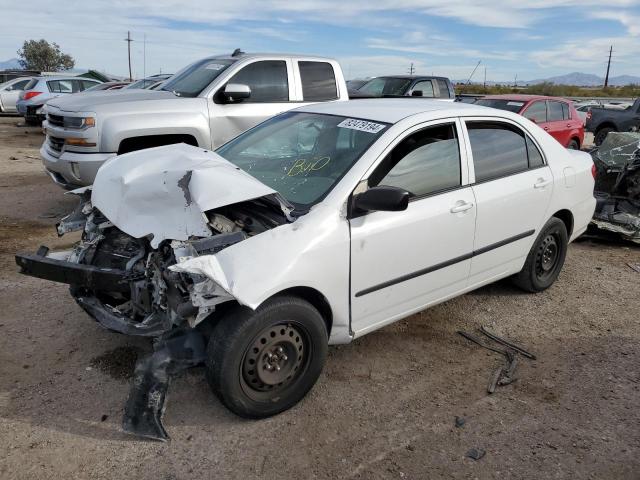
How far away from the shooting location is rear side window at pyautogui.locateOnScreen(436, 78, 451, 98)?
40.7 feet

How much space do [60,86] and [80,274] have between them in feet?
56.7

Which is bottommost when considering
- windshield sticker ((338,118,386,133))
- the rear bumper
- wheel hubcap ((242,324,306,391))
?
wheel hubcap ((242,324,306,391))

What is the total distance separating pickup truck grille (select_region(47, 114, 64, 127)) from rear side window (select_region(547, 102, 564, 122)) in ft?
31.2

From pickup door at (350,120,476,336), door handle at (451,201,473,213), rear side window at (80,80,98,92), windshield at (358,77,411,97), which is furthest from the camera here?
rear side window at (80,80,98,92)

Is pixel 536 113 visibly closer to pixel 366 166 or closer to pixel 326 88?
pixel 326 88

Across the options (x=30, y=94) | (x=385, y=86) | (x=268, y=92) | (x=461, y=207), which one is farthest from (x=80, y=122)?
(x=30, y=94)

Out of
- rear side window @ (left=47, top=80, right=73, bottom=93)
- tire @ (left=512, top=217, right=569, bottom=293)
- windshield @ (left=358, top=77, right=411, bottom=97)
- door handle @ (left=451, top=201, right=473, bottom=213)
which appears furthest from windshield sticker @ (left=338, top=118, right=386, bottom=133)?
rear side window @ (left=47, top=80, right=73, bottom=93)

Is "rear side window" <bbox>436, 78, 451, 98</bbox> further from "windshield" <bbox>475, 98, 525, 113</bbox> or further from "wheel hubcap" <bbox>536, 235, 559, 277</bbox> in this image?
"wheel hubcap" <bbox>536, 235, 559, 277</bbox>

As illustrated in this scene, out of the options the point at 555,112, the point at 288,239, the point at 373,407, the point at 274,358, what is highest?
the point at 555,112

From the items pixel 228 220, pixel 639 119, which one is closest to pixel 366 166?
pixel 228 220

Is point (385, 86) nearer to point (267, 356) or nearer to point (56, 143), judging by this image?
point (56, 143)

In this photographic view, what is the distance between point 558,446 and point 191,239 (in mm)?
2284

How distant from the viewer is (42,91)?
56.8 ft

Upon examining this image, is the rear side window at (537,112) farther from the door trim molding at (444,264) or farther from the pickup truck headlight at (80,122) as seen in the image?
the pickup truck headlight at (80,122)
